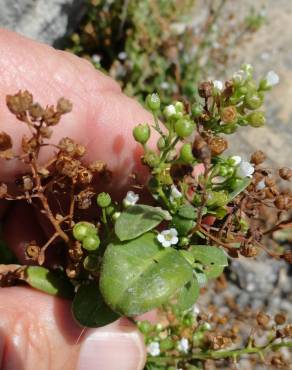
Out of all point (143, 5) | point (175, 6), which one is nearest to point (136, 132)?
point (143, 5)

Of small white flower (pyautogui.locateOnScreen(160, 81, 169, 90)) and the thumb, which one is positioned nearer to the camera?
the thumb

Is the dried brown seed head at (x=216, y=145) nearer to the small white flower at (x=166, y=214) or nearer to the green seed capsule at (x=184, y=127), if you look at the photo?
the green seed capsule at (x=184, y=127)

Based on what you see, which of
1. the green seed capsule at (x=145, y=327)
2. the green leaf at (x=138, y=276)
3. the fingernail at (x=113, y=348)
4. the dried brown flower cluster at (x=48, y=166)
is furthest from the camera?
the green seed capsule at (x=145, y=327)

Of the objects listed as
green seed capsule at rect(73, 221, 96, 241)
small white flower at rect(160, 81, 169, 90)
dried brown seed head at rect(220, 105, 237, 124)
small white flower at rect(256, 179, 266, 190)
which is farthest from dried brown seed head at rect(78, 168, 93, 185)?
small white flower at rect(160, 81, 169, 90)

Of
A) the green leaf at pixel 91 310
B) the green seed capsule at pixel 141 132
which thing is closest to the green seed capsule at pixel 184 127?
the green seed capsule at pixel 141 132

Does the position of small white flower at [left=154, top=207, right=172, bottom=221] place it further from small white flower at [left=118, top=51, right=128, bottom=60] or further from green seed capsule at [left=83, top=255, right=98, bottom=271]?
small white flower at [left=118, top=51, right=128, bottom=60]
